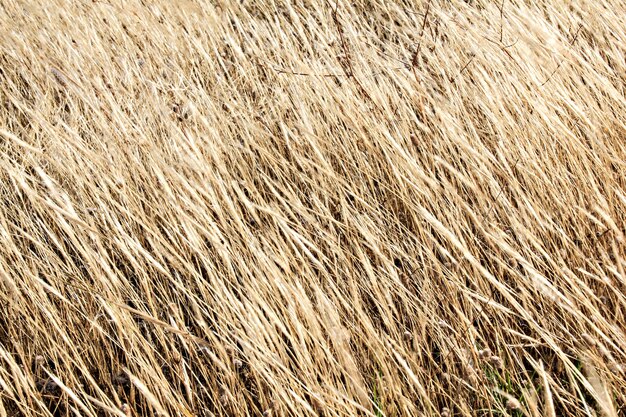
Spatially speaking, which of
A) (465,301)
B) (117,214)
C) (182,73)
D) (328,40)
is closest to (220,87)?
(182,73)

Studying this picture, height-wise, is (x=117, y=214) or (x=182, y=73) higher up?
(x=182, y=73)

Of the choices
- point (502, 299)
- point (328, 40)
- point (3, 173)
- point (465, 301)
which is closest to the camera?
point (465, 301)

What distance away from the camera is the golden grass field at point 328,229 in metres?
1.40

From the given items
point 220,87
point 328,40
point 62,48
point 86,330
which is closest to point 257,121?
point 220,87

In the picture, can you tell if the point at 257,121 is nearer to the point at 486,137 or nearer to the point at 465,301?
the point at 486,137

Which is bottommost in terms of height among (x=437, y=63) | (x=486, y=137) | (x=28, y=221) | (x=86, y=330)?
(x=86, y=330)

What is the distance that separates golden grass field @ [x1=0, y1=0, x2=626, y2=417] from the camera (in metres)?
1.40

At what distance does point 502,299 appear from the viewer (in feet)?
5.53

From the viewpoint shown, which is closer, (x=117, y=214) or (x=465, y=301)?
(x=465, y=301)

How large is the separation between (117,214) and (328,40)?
3.84 ft

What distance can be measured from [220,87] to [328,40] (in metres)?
0.50

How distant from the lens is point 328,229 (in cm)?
182

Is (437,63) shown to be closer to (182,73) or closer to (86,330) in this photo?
(182,73)

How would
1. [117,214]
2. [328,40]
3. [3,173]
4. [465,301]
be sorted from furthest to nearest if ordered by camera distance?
[328,40] → [3,173] → [117,214] → [465,301]
